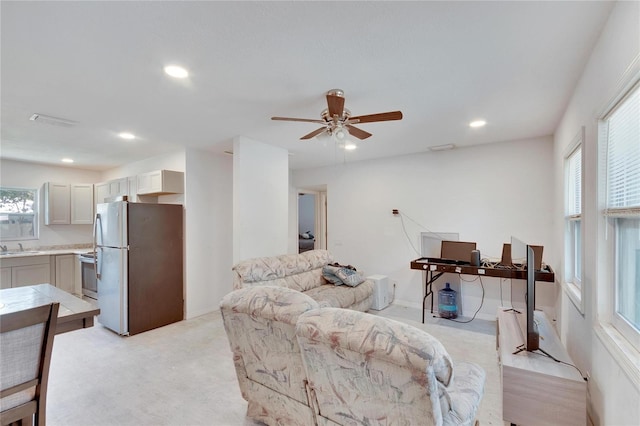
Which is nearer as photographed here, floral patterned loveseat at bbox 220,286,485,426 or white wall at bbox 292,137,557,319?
floral patterned loveseat at bbox 220,286,485,426

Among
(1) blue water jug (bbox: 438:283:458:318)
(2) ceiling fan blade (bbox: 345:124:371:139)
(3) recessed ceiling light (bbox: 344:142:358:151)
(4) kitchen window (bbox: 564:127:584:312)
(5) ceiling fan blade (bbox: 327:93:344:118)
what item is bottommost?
(1) blue water jug (bbox: 438:283:458:318)

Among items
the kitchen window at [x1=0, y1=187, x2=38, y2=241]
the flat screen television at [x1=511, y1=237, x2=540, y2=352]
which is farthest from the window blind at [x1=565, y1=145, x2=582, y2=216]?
the kitchen window at [x1=0, y1=187, x2=38, y2=241]

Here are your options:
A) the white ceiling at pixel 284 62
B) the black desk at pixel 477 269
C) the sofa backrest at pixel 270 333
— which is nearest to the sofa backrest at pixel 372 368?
the sofa backrest at pixel 270 333

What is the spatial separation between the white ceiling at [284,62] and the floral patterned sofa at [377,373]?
1.58 m

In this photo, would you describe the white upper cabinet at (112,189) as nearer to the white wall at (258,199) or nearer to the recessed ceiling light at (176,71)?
the white wall at (258,199)

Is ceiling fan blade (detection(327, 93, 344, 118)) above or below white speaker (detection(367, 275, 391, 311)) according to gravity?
above

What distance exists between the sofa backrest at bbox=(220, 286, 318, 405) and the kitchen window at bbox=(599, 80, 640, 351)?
1626mm

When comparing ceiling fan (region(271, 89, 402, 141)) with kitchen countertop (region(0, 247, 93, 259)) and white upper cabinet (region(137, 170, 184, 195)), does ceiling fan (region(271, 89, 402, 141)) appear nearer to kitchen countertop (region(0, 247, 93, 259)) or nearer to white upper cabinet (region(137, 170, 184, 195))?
white upper cabinet (region(137, 170, 184, 195))

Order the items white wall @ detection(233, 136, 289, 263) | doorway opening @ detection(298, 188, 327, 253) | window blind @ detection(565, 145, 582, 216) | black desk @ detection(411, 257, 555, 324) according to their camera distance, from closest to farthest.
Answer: window blind @ detection(565, 145, 582, 216) → black desk @ detection(411, 257, 555, 324) → white wall @ detection(233, 136, 289, 263) → doorway opening @ detection(298, 188, 327, 253)

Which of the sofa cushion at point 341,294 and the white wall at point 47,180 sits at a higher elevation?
the white wall at point 47,180

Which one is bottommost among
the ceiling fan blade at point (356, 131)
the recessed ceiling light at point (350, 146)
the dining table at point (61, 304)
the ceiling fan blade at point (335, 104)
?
the dining table at point (61, 304)

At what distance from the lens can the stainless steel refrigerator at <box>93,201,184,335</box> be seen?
12.1ft

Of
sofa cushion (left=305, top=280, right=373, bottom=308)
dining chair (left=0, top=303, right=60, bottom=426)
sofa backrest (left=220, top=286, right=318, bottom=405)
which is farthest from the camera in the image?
sofa cushion (left=305, top=280, right=373, bottom=308)

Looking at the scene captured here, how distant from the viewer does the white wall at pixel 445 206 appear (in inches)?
157
